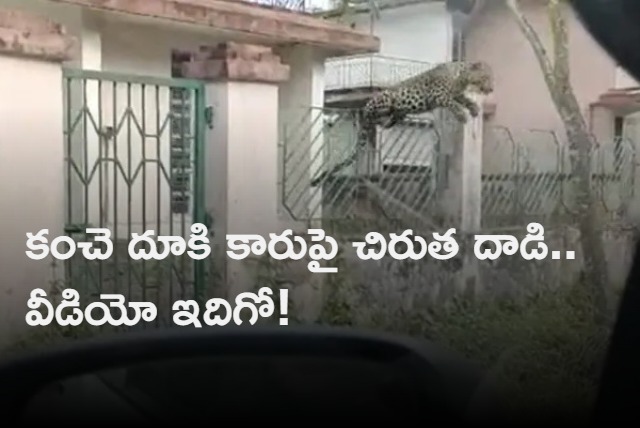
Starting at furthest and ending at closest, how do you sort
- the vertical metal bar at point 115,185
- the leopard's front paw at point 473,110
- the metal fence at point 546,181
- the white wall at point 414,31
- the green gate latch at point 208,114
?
the leopard's front paw at point 473,110
the metal fence at point 546,181
the green gate latch at point 208,114
the white wall at point 414,31
the vertical metal bar at point 115,185

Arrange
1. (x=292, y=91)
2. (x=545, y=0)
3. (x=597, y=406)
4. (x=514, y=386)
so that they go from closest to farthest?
1. (x=597, y=406)
2. (x=514, y=386)
3. (x=545, y=0)
4. (x=292, y=91)

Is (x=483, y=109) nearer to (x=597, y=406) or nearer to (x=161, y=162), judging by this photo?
(x=161, y=162)

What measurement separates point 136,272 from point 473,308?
81 centimetres

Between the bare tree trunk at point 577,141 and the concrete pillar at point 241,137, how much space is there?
66cm

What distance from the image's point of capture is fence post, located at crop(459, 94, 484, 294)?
7.61 ft

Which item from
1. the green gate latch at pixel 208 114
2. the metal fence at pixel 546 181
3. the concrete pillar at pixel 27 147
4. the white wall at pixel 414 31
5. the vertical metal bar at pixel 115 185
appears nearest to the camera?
the concrete pillar at pixel 27 147

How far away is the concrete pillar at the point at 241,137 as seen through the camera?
218 cm

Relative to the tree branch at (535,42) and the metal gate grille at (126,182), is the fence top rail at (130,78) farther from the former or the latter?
the tree branch at (535,42)

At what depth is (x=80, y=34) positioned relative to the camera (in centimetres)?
217

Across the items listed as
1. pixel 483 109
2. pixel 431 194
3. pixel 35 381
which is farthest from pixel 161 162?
pixel 35 381

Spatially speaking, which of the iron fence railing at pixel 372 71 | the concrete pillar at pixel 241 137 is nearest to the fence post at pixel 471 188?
the iron fence railing at pixel 372 71

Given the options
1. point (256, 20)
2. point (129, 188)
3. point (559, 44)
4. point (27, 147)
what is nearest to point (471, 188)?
point (559, 44)

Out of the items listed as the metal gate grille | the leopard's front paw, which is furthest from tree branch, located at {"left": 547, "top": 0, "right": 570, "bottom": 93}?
the metal gate grille

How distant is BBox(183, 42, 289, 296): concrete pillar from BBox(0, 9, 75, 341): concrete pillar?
1.34ft
